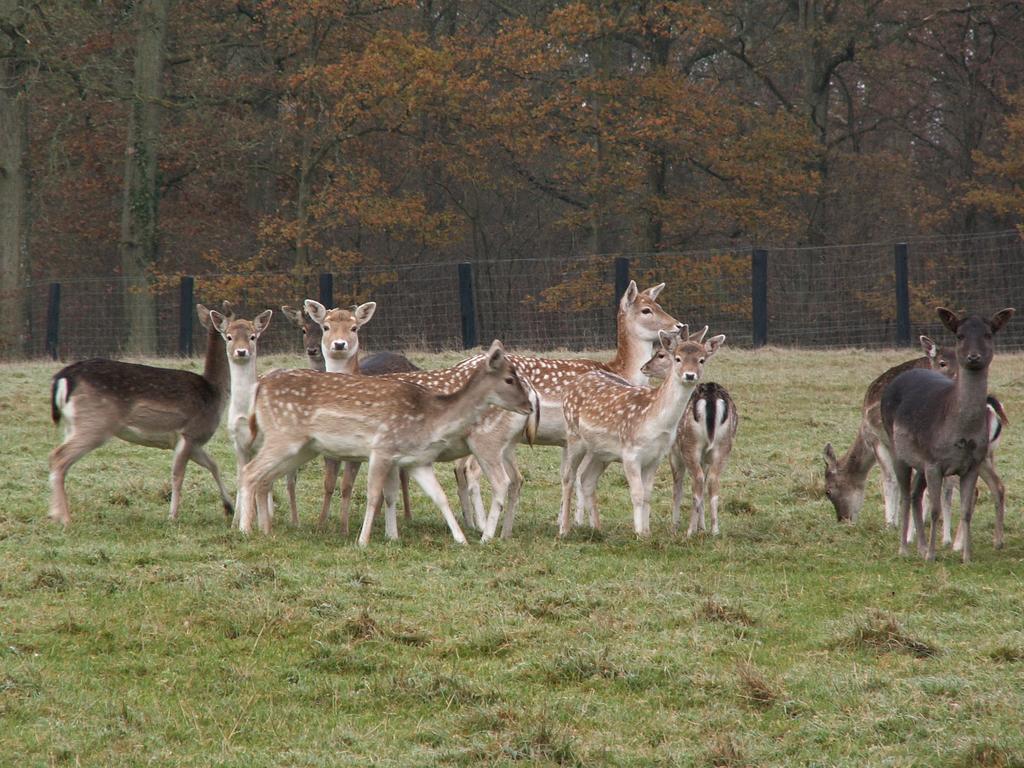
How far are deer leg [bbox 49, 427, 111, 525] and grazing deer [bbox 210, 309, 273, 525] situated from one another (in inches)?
30.5

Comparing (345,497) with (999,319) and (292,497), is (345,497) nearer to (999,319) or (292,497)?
(292,497)

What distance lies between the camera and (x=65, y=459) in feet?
28.3

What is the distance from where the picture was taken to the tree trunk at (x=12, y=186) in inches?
877

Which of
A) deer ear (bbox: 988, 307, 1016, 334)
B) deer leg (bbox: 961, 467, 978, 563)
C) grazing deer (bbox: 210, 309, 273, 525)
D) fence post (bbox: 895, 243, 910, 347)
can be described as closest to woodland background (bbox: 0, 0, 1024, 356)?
fence post (bbox: 895, 243, 910, 347)

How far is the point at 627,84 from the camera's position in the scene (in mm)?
25156

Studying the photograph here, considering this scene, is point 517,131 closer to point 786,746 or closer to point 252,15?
point 252,15

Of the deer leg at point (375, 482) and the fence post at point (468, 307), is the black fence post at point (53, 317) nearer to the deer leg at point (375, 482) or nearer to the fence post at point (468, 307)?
the fence post at point (468, 307)

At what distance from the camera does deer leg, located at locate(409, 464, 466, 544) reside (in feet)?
26.9

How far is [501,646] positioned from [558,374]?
400 centimetres

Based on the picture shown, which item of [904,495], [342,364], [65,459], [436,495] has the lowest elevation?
[904,495]

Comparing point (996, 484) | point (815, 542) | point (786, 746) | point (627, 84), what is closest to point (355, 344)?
point (815, 542)

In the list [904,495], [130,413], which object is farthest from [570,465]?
[130,413]

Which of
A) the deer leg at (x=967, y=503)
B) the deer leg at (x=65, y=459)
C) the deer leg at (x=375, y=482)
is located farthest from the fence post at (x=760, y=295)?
the deer leg at (x=65, y=459)

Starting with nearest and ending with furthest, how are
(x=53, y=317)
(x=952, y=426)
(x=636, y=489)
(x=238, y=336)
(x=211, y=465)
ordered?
1. (x=952, y=426)
2. (x=636, y=489)
3. (x=211, y=465)
4. (x=238, y=336)
5. (x=53, y=317)
